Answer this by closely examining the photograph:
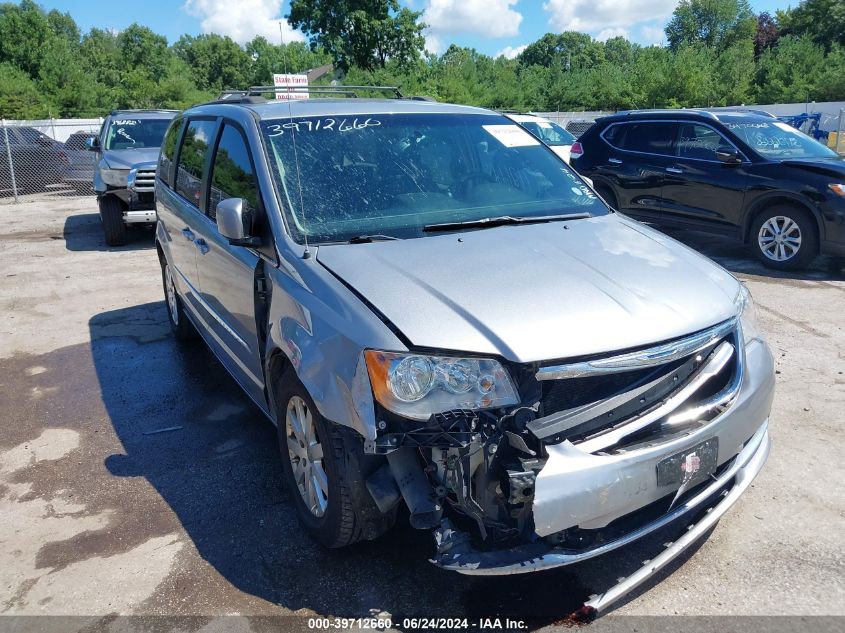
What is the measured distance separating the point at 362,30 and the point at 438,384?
151 feet

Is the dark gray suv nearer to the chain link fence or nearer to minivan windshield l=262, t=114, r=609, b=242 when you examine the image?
the chain link fence

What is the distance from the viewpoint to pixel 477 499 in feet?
7.73

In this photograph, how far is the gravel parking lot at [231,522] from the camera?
2.76 m

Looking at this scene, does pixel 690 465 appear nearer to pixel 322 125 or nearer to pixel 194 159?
pixel 322 125

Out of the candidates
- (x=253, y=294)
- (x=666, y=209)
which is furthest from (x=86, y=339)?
(x=666, y=209)

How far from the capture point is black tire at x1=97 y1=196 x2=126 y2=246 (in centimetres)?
1079

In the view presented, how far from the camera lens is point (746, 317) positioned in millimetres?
3057

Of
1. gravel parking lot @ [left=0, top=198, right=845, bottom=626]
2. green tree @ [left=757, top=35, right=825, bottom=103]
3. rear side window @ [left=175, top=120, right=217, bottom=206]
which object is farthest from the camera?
green tree @ [left=757, top=35, right=825, bottom=103]

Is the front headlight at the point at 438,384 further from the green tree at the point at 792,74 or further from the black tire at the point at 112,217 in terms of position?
the green tree at the point at 792,74

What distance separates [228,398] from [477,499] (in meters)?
3.01

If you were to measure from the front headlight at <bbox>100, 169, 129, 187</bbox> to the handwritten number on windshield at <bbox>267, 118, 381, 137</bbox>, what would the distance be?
25.5 feet

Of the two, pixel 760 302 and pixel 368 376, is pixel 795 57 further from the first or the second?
pixel 368 376

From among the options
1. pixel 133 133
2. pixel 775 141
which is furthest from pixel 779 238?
pixel 133 133

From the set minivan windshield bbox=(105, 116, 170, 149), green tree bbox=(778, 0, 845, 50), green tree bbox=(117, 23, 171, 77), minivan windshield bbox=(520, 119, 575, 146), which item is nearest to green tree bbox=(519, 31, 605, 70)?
green tree bbox=(778, 0, 845, 50)
